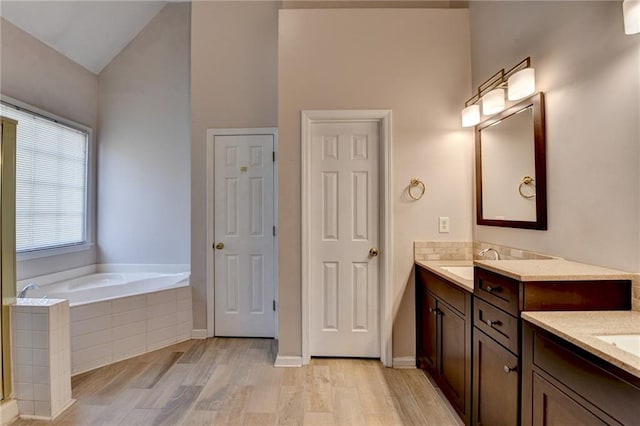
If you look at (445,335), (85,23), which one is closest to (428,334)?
(445,335)

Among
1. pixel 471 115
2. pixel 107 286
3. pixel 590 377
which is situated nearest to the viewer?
pixel 590 377

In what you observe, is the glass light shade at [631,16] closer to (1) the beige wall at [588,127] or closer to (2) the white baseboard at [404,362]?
(1) the beige wall at [588,127]

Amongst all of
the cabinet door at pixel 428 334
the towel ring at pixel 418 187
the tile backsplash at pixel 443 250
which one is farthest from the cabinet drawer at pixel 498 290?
the towel ring at pixel 418 187

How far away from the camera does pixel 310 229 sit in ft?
8.14

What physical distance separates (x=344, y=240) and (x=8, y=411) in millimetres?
2337

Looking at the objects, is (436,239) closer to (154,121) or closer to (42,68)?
(154,121)

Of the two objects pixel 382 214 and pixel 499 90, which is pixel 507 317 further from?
pixel 499 90

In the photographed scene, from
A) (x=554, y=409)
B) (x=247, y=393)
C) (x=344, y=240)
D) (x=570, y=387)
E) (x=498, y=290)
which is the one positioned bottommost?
(x=247, y=393)

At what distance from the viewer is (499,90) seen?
1.91 meters

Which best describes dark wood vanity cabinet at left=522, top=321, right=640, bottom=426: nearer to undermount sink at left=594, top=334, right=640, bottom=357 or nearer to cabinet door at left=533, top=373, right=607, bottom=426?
cabinet door at left=533, top=373, right=607, bottom=426

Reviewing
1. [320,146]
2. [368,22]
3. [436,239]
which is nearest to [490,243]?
[436,239]

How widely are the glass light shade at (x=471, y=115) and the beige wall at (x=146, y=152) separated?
9.45 ft

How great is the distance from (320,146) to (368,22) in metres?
1.06

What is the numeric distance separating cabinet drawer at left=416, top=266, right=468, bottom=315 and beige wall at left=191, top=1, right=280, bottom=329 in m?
1.95
